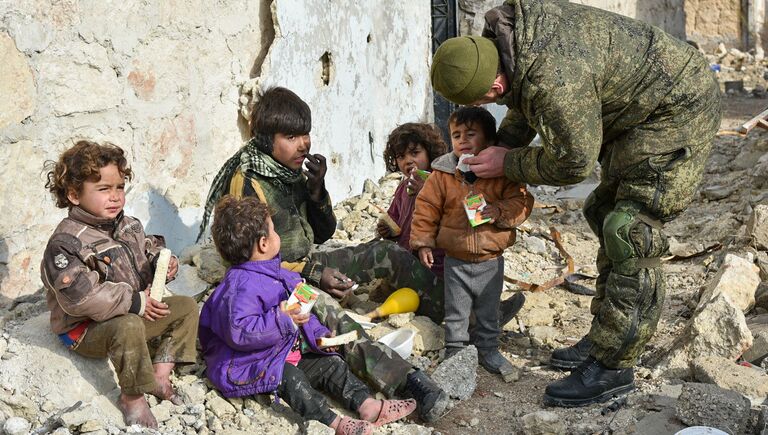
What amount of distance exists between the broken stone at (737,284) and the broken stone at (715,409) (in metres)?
1.31

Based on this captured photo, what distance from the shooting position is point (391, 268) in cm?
460

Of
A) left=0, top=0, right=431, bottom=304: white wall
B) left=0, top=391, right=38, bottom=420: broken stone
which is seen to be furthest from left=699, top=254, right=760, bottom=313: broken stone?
left=0, top=391, right=38, bottom=420: broken stone

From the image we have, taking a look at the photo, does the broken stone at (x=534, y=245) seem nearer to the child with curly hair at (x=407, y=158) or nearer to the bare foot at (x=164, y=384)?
the child with curly hair at (x=407, y=158)

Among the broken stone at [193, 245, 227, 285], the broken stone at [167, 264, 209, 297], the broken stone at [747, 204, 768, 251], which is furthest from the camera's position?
the broken stone at [747, 204, 768, 251]

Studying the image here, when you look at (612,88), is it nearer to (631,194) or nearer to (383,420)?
(631,194)

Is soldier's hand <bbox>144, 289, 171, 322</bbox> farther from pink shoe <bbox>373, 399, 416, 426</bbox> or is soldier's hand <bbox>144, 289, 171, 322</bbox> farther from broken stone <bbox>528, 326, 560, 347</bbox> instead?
broken stone <bbox>528, 326, 560, 347</bbox>

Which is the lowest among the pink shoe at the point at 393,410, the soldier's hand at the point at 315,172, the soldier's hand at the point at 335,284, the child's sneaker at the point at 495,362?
the child's sneaker at the point at 495,362

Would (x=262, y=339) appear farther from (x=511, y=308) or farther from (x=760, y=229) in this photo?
(x=760, y=229)

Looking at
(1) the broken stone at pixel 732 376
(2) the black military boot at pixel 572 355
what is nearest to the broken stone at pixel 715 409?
(1) the broken stone at pixel 732 376

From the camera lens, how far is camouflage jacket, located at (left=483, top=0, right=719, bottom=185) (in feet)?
10.7

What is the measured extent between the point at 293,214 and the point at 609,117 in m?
1.70

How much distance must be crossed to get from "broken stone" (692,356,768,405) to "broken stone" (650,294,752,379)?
0.15 metres

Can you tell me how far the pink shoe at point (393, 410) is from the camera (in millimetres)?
3480

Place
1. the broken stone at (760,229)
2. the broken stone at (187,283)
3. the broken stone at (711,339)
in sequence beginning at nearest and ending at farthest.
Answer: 1. the broken stone at (711,339)
2. the broken stone at (187,283)
3. the broken stone at (760,229)
